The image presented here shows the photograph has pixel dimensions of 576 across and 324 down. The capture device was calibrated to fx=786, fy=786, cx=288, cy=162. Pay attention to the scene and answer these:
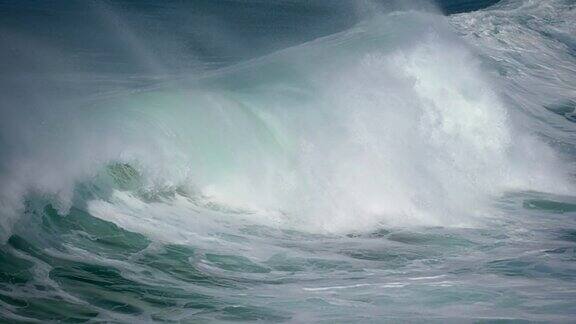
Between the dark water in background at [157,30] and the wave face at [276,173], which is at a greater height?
the dark water in background at [157,30]

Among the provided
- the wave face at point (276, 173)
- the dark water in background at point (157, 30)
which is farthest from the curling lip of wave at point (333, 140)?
the dark water in background at point (157, 30)

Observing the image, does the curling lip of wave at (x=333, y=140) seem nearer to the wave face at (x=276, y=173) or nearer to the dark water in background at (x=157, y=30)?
the wave face at (x=276, y=173)

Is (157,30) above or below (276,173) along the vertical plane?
above

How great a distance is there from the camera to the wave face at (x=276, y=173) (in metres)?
8.41

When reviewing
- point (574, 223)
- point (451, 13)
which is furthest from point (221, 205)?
point (451, 13)

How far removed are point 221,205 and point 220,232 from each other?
4.13ft

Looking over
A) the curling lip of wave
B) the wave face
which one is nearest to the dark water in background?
the wave face

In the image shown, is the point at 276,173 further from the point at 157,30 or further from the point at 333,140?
the point at 157,30

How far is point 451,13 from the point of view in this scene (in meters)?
23.9

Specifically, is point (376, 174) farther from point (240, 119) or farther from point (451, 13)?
point (451, 13)

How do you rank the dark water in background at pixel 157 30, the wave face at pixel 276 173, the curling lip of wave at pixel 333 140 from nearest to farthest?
the wave face at pixel 276 173 < the curling lip of wave at pixel 333 140 < the dark water in background at pixel 157 30

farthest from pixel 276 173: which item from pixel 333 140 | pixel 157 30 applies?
pixel 157 30

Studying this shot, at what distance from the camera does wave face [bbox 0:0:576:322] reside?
27.6 ft

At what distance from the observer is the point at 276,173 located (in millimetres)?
13125
